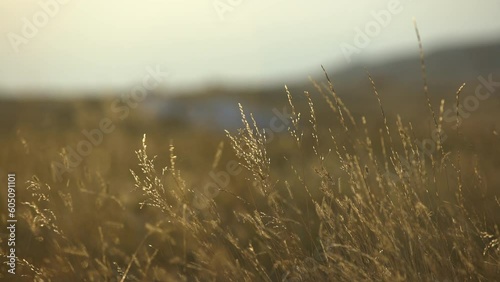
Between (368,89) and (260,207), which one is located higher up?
(368,89)

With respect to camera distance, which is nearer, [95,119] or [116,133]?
[116,133]

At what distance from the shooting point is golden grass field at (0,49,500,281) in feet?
8.35

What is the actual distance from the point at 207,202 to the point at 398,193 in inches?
33.0

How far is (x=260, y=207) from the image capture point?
543 centimetres

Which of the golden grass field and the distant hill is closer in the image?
the golden grass field

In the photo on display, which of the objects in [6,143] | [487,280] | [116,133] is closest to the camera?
[487,280]

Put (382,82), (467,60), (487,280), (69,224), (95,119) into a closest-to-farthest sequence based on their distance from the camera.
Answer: (487,280) < (69,224) < (95,119) < (382,82) < (467,60)

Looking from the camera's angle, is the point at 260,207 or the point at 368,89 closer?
the point at 260,207

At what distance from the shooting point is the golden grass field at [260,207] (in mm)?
2545

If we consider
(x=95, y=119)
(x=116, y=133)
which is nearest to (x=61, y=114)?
(x=95, y=119)

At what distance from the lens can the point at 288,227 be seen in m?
2.73

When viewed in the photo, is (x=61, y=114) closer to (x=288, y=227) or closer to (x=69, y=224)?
(x=69, y=224)

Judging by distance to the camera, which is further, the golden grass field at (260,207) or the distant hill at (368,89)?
the distant hill at (368,89)

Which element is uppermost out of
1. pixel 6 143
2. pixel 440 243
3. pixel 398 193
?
pixel 6 143
